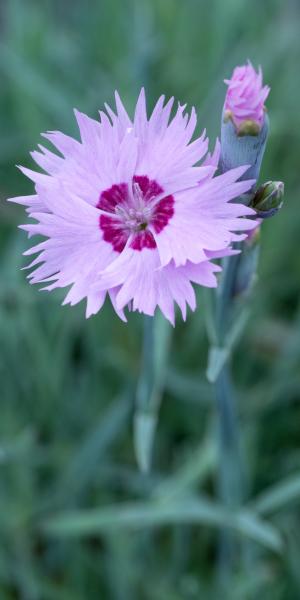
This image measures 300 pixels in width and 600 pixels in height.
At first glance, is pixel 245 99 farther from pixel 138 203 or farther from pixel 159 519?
pixel 159 519

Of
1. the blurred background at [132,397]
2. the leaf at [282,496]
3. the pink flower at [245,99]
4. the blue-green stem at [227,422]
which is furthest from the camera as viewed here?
the blurred background at [132,397]

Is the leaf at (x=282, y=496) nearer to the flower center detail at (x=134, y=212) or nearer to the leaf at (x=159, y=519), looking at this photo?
the leaf at (x=159, y=519)

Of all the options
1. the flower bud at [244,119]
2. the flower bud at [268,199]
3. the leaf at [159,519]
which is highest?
the flower bud at [244,119]

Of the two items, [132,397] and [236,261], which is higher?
[236,261]

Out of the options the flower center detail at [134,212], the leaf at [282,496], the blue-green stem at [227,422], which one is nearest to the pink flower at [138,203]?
the flower center detail at [134,212]

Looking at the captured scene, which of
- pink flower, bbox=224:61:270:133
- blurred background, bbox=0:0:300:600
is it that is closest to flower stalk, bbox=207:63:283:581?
pink flower, bbox=224:61:270:133

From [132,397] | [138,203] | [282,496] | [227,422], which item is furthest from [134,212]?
[132,397]

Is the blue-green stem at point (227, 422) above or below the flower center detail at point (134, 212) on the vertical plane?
below
